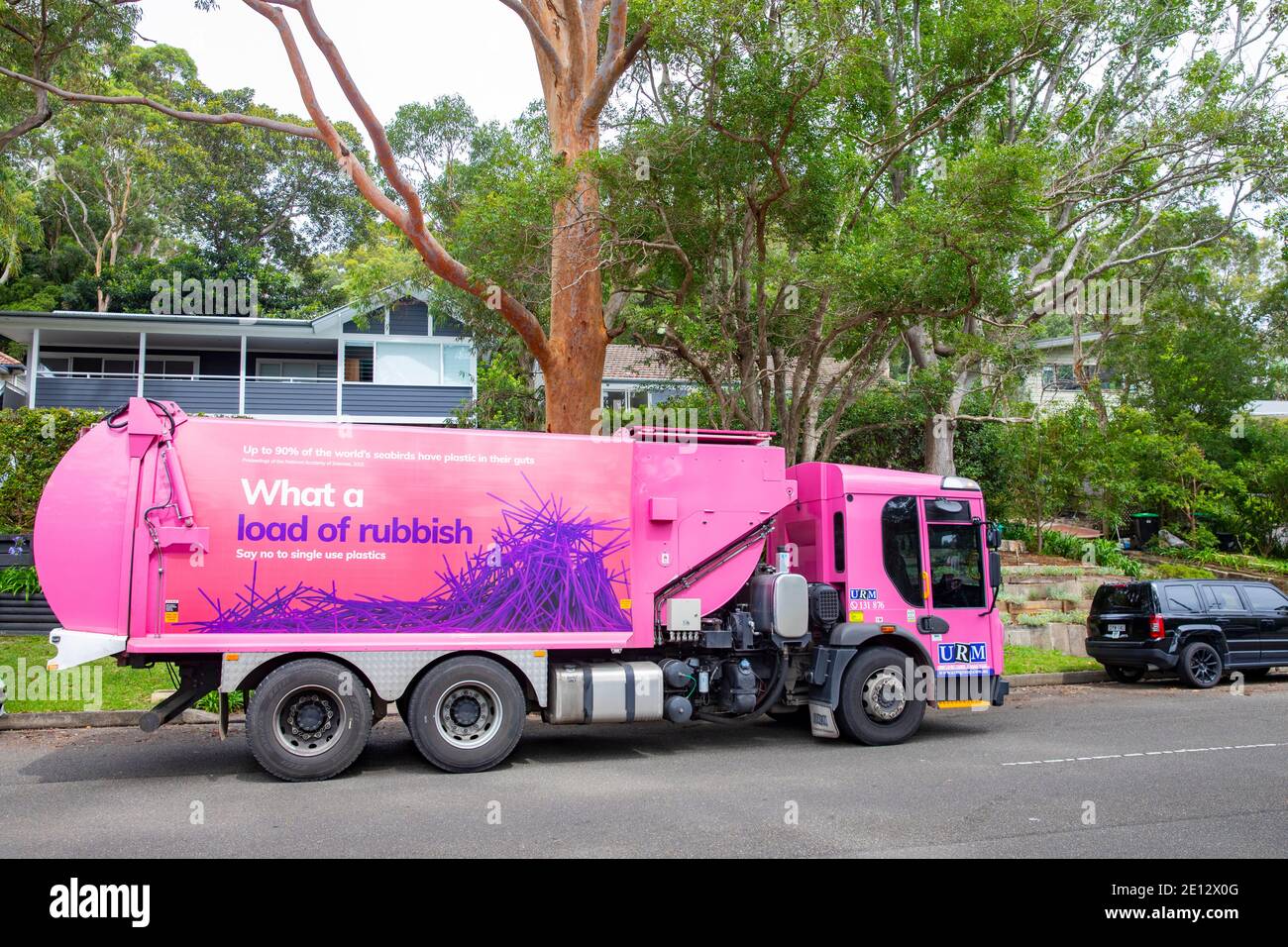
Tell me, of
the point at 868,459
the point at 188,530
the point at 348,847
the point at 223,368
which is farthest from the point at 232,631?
the point at 223,368

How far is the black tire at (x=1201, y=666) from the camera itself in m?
15.2

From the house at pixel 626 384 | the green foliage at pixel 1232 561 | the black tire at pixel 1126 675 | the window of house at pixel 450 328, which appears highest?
the window of house at pixel 450 328

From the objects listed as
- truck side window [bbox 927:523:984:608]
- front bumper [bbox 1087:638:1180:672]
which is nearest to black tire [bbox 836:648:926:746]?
truck side window [bbox 927:523:984:608]

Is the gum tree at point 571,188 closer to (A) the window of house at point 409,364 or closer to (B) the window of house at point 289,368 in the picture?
(A) the window of house at point 409,364

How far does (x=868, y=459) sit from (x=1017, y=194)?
38.8ft

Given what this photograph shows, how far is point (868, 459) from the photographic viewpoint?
24344 millimetres

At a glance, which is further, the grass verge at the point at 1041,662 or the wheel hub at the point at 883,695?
the grass verge at the point at 1041,662

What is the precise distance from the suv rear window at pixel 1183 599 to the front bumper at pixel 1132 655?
0.67m

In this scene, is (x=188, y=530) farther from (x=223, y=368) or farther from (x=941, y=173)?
(x=223, y=368)

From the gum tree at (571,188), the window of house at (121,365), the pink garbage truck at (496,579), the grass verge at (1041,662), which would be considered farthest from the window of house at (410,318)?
the pink garbage truck at (496,579)

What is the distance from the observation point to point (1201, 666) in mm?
15359

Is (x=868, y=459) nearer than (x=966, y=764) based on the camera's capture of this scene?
No

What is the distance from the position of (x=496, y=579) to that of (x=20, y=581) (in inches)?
349

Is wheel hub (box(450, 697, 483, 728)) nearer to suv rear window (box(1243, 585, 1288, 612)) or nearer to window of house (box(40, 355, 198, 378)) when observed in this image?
suv rear window (box(1243, 585, 1288, 612))
